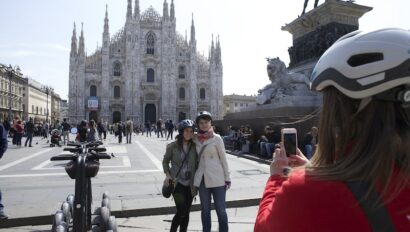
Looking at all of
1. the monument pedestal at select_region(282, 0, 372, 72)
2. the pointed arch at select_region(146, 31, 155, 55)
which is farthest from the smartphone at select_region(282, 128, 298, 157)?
the pointed arch at select_region(146, 31, 155, 55)

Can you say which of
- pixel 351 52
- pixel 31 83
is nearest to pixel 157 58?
pixel 31 83

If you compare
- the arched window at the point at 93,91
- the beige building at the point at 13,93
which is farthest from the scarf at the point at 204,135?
the beige building at the point at 13,93

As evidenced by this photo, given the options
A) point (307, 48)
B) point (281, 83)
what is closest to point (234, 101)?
point (307, 48)

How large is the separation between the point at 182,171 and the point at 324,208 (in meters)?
3.30

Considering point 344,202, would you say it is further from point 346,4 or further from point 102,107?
point 102,107

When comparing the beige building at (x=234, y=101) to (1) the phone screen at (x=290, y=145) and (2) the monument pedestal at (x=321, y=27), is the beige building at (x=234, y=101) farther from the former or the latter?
(1) the phone screen at (x=290, y=145)

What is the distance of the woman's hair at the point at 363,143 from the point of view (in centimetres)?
98

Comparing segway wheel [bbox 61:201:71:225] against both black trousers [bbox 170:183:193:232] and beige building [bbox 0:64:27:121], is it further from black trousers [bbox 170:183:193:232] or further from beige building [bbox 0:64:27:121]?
beige building [bbox 0:64:27:121]

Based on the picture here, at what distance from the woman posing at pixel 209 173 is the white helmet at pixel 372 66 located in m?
3.02

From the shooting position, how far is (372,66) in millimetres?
1053

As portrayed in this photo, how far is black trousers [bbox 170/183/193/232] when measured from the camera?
4121mm

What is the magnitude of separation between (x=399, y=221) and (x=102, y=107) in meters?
53.0

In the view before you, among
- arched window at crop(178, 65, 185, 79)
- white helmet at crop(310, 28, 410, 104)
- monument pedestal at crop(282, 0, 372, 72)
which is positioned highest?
arched window at crop(178, 65, 185, 79)

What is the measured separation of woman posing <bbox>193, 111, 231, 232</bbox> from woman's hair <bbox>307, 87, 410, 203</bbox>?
303 centimetres
